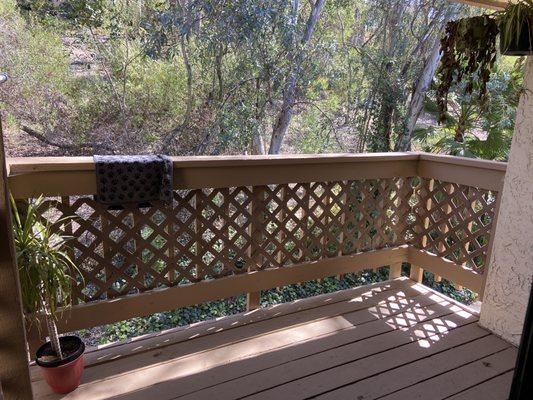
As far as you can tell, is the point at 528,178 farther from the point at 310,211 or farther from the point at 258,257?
the point at 258,257

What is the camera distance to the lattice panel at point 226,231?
2.08 metres

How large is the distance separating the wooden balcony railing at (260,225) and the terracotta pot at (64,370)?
28cm

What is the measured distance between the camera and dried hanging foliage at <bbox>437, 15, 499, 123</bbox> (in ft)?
6.50

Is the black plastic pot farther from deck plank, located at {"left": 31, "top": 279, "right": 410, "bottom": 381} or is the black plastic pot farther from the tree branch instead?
the tree branch

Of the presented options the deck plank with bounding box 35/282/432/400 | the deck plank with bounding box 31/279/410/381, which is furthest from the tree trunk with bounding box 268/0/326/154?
the deck plank with bounding box 35/282/432/400

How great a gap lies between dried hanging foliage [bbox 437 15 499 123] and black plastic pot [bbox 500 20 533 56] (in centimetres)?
8

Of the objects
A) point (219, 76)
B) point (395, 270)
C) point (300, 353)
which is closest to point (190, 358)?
point (300, 353)

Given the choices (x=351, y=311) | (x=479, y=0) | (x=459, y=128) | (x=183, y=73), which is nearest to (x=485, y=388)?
(x=351, y=311)

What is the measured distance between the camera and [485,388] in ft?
6.21

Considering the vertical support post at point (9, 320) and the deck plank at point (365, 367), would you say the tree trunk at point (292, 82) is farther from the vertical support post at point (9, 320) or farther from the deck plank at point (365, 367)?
the vertical support post at point (9, 320)

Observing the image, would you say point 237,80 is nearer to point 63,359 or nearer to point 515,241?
point 515,241

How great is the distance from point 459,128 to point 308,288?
9.62 ft

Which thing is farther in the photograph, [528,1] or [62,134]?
[62,134]

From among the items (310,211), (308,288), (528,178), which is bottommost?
(308,288)
